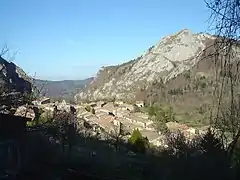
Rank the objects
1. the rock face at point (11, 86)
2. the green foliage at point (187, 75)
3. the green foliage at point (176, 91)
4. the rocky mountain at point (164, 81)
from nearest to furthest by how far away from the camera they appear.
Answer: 1. the rock face at point (11, 86)
2. the rocky mountain at point (164, 81)
3. the green foliage at point (176, 91)
4. the green foliage at point (187, 75)

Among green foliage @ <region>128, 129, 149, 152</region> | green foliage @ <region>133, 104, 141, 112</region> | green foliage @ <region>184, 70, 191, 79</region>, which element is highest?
green foliage @ <region>184, 70, 191, 79</region>

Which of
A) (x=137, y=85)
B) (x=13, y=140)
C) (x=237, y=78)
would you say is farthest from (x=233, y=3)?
(x=137, y=85)

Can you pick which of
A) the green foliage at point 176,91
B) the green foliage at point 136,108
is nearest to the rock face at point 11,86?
the green foliage at point 136,108

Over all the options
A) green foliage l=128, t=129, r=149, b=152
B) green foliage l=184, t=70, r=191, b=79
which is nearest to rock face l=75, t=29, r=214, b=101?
green foliage l=184, t=70, r=191, b=79

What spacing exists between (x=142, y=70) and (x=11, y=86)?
12932 centimetres

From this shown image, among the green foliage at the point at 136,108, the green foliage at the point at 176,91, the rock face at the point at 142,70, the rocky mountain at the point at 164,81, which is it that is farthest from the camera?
the rock face at the point at 142,70

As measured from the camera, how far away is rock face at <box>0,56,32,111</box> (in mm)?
11930

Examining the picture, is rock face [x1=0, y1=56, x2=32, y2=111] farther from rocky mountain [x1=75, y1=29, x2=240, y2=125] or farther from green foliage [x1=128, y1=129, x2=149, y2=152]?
rocky mountain [x1=75, y1=29, x2=240, y2=125]

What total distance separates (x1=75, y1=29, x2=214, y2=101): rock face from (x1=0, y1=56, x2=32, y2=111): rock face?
10285 centimetres

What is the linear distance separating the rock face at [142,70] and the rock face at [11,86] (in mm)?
102849

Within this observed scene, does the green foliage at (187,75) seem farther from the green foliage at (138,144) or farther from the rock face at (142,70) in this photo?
the green foliage at (138,144)

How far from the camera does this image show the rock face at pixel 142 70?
422ft

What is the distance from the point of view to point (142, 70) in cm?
14100

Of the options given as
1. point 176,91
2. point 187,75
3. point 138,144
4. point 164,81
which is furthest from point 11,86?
point 164,81
